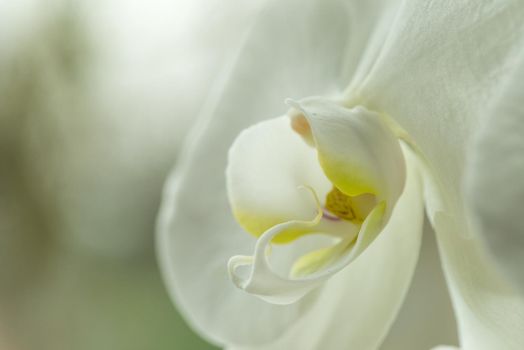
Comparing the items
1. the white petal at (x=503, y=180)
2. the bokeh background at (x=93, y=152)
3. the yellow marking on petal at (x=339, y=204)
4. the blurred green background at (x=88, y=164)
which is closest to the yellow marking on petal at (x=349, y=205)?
the yellow marking on petal at (x=339, y=204)

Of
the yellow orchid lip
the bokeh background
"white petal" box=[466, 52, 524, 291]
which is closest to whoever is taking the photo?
"white petal" box=[466, 52, 524, 291]

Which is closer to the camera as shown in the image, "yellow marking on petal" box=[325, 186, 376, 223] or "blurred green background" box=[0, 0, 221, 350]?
"yellow marking on petal" box=[325, 186, 376, 223]

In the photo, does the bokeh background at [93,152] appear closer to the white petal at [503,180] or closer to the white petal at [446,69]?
the white petal at [446,69]

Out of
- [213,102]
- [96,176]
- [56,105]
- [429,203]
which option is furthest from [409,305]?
[96,176]

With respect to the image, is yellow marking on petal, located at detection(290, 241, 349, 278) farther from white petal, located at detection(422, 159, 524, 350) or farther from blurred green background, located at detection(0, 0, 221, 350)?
blurred green background, located at detection(0, 0, 221, 350)

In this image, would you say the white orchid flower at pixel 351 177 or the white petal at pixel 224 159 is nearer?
the white orchid flower at pixel 351 177

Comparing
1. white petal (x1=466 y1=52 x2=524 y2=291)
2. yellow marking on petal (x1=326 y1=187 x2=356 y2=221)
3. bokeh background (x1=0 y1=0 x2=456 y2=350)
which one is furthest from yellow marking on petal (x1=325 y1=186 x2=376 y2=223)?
bokeh background (x1=0 y1=0 x2=456 y2=350)

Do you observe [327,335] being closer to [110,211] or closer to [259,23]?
[259,23]

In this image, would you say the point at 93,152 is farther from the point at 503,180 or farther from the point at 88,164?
the point at 503,180
